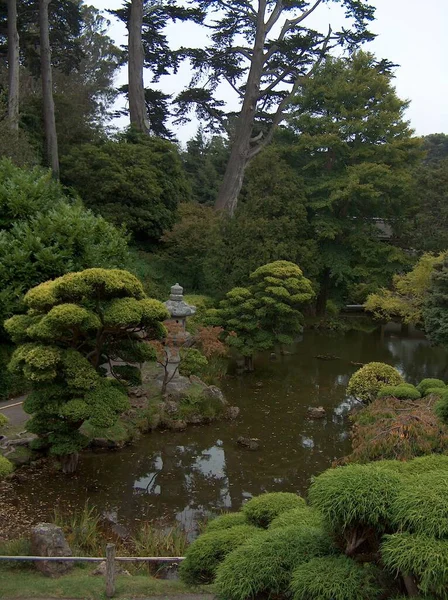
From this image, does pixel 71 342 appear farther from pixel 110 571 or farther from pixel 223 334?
pixel 223 334

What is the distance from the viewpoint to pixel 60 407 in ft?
28.0

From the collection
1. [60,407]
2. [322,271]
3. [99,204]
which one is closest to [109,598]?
[60,407]

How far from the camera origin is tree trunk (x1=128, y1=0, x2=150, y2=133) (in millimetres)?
22656

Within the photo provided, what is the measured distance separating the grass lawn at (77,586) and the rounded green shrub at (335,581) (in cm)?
232

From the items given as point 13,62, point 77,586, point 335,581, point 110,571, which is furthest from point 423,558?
point 13,62

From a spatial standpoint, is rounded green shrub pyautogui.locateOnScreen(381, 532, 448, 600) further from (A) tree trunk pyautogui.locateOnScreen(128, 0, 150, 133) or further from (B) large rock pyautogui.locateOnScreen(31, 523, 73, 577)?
(A) tree trunk pyautogui.locateOnScreen(128, 0, 150, 133)

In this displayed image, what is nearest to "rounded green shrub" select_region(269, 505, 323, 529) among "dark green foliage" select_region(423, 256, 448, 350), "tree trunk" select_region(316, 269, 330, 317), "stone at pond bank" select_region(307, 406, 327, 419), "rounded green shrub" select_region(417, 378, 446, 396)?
"rounded green shrub" select_region(417, 378, 446, 396)

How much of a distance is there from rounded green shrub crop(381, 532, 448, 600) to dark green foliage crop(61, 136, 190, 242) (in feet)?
58.8

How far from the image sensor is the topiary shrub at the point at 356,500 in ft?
10.9

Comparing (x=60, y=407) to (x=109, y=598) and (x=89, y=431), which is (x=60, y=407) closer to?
(x=89, y=431)

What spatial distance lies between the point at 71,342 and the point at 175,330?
11.7ft

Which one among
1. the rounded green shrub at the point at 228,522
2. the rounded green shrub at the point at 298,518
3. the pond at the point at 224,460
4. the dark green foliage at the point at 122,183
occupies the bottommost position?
the pond at the point at 224,460

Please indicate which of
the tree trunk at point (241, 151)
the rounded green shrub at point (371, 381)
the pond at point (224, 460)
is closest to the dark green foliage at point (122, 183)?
the tree trunk at point (241, 151)

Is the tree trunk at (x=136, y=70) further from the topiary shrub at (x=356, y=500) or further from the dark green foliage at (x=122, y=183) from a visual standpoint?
the topiary shrub at (x=356, y=500)
